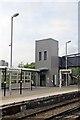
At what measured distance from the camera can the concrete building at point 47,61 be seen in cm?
4397

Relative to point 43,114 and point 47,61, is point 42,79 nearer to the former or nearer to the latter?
point 47,61

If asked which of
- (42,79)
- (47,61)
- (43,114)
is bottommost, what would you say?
(43,114)

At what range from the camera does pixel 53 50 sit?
149ft

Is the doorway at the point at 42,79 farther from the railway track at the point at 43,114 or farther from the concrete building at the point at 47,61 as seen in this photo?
the railway track at the point at 43,114

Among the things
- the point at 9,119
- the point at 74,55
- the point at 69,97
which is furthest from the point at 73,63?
the point at 9,119

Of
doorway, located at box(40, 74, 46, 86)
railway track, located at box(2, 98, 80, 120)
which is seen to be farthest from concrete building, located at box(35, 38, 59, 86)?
railway track, located at box(2, 98, 80, 120)

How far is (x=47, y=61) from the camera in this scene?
147 feet

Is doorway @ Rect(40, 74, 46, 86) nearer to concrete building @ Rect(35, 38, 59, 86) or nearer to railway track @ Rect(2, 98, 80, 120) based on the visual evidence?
concrete building @ Rect(35, 38, 59, 86)

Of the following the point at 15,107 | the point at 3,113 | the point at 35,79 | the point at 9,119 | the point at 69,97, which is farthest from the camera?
the point at 35,79

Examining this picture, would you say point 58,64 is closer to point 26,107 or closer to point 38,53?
point 38,53

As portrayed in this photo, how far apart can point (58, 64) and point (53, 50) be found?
2687 millimetres

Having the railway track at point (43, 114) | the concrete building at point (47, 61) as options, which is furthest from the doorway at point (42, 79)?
the railway track at point (43, 114)

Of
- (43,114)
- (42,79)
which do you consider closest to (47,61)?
(42,79)

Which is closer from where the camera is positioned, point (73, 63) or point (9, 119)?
point (9, 119)
